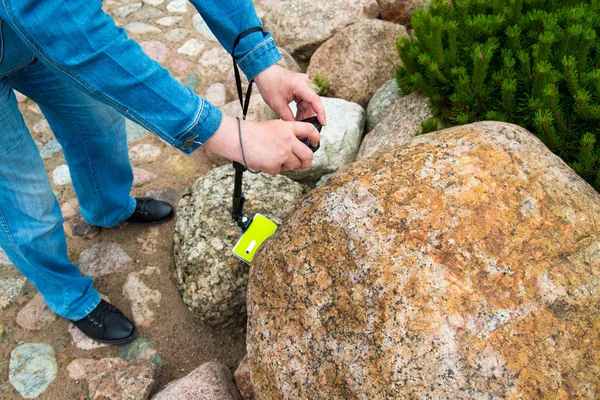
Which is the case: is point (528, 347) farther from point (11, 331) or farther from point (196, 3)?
point (11, 331)

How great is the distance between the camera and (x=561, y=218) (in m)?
1.68

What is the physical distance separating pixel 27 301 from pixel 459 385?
262 cm

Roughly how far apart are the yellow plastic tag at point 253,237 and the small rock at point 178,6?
3.51m

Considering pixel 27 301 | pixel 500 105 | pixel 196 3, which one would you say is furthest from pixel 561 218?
pixel 27 301

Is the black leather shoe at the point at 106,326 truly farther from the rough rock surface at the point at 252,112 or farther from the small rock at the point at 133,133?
the small rock at the point at 133,133

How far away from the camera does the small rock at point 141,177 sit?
3.52 metres

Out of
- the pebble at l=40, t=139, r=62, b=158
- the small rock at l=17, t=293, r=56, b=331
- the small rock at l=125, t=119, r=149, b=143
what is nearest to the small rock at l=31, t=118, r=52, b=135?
the pebble at l=40, t=139, r=62, b=158

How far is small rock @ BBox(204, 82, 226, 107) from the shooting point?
4059 millimetres

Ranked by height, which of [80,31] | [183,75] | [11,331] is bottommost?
[11,331]

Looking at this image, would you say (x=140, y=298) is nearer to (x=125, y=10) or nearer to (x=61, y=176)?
(x=61, y=176)

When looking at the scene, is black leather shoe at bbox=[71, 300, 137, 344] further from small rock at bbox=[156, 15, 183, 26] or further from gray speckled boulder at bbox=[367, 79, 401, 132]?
small rock at bbox=[156, 15, 183, 26]

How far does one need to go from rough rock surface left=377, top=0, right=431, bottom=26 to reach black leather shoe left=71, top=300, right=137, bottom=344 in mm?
3700

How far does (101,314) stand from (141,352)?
0.32m

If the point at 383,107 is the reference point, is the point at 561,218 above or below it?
above
